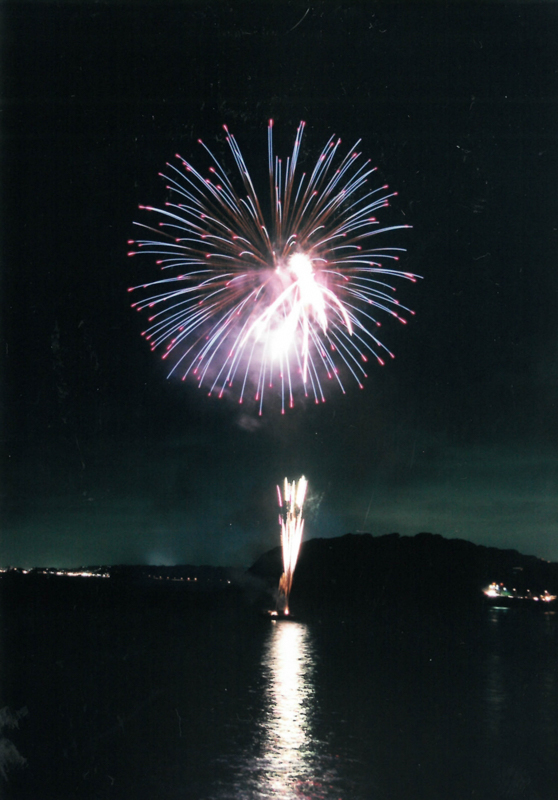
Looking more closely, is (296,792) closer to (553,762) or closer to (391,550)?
(553,762)

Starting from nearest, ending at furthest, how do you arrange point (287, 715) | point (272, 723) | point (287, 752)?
point (287, 752)
point (272, 723)
point (287, 715)

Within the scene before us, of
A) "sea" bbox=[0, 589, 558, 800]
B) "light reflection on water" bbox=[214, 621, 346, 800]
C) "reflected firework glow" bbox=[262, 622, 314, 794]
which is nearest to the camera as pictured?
"light reflection on water" bbox=[214, 621, 346, 800]

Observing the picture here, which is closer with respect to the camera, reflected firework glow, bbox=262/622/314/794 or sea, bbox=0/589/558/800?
sea, bbox=0/589/558/800

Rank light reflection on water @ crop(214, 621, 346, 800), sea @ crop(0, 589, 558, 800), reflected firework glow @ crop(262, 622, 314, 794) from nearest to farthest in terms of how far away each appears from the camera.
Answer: light reflection on water @ crop(214, 621, 346, 800), sea @ crop(0, 589, 558, 800), reflected firework glow @ crop(262, 622, 314, 794)

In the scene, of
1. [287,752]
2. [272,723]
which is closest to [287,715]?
[272,723]

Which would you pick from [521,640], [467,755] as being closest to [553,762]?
[467,755]

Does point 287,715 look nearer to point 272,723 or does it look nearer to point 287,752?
point 272,723
